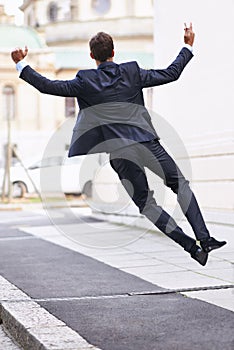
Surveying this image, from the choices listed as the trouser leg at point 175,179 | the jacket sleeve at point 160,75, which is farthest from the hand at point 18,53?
the trouser leg at point 175,179

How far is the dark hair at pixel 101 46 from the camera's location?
5961 mm

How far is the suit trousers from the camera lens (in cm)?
595

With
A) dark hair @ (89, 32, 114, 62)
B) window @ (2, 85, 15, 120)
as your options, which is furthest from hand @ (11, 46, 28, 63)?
window @ (2, 85, 15, 120)

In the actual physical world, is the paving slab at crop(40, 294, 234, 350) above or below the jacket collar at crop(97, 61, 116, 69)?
below

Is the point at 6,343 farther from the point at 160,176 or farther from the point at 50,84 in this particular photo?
the point at 50,84

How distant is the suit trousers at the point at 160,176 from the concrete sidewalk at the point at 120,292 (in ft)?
1.80

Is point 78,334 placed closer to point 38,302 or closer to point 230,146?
point 38,302

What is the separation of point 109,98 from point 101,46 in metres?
0.42

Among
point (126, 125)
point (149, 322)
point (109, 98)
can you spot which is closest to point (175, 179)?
point (126, 125)

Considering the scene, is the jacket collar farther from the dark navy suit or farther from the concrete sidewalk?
the concrete sidewalk

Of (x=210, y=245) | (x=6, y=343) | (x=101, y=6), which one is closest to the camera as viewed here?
(x=6, y=343)

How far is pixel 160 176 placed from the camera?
5980 mm

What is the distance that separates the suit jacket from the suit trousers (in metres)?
0.09

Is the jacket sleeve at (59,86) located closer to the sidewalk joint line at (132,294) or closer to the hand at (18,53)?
the hand at (18,53)
